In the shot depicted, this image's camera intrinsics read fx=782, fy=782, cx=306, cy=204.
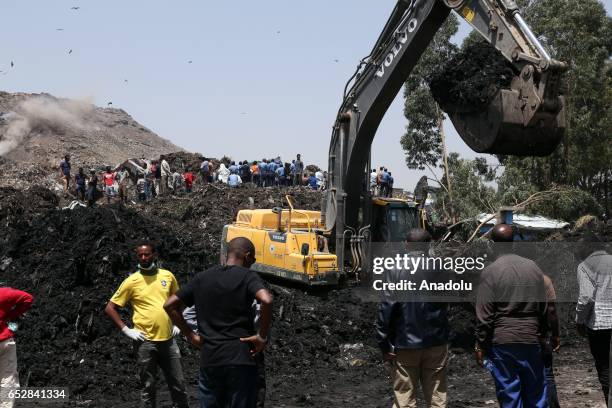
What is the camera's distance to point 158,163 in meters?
35.0

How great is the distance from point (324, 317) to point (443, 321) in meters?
7.50

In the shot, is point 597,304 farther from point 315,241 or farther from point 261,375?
point 315,241

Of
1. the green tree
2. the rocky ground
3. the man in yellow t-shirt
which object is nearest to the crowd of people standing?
the green tree

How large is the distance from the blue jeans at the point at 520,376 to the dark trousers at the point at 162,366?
3175mm

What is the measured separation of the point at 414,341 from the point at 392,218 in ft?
27.4

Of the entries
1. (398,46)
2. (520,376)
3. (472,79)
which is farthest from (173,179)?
(520,376)

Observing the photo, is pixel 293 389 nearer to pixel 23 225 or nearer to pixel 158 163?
pixel 23 225

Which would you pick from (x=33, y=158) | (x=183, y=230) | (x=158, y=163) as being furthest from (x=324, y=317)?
(x=33, y=158)

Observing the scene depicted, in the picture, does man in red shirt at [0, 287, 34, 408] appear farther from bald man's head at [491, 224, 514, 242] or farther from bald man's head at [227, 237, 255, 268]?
bald man's head at [491, 224, 514, 242]

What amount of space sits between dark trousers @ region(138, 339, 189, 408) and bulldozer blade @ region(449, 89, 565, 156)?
5.36 meters

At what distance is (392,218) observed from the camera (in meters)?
14.7

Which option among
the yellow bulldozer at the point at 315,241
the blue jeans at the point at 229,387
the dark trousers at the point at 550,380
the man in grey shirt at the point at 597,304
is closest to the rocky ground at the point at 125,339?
the yellow bulldozer at the point at 315,241

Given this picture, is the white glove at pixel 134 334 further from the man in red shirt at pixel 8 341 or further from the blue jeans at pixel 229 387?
the blue jeans at pixel 229 387

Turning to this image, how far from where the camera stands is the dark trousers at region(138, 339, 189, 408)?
7.73 metres
